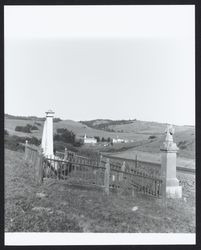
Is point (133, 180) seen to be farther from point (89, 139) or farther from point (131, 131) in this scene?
point (89, 139)

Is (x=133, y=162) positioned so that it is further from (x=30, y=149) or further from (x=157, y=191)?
(x=30, y=149)

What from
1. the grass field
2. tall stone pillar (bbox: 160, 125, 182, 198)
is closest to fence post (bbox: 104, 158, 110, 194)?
the grass field

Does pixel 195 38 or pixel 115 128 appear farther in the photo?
pixel 115 128

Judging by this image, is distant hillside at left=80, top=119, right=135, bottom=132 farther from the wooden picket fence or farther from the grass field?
the grass field

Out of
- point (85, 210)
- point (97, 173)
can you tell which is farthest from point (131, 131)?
point (85, 210)

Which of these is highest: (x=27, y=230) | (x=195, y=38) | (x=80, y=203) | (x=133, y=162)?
(x=195, y=38)

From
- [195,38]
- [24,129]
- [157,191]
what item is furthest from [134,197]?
[195,38]
